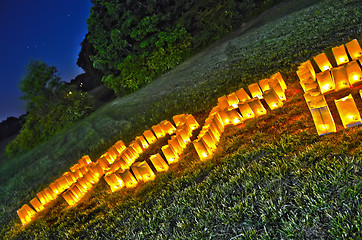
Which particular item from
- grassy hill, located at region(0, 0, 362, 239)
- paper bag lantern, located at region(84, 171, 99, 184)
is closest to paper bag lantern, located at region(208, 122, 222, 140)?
grassy hill, located at region(0, 0, 362, 239)

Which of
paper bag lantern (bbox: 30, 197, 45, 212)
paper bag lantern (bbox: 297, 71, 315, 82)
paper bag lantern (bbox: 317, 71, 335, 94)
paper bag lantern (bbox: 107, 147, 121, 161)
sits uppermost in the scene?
paper bag lantern (bbox: 107, 147, 121, 161)

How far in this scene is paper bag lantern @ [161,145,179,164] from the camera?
491 cm

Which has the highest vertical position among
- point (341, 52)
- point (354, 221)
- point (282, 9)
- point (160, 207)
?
point (282, 9)

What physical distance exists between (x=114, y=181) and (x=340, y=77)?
4.89 meters

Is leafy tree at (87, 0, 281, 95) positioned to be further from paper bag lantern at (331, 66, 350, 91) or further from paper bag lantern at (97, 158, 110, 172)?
paper bag lantern at (331, 66, 350, 91)

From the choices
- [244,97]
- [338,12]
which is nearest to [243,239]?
[244,97]

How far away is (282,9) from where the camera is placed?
14.6 m

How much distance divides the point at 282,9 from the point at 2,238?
1698cm

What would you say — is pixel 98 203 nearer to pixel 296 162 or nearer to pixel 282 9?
pixel 296 162

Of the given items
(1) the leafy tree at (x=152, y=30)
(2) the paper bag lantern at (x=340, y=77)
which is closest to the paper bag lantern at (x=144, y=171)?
(2) the paper bag lantern at (x=340, y=77)

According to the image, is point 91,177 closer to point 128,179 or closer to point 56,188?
point 56,188

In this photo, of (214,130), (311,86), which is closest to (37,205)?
(214,130)

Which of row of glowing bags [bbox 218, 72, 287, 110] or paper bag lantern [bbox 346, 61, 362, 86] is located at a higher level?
row of glowing bags [bbox 218, 72, 287, 110]

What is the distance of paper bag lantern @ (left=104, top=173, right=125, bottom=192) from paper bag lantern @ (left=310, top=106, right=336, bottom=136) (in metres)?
3.92
